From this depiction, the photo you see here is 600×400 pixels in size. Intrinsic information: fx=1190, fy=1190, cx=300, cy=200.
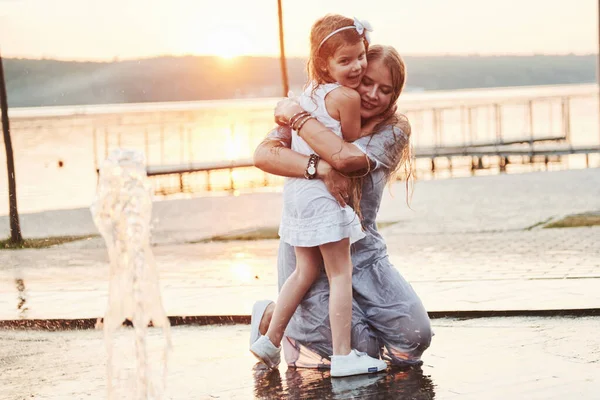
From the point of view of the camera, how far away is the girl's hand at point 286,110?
6324 millimetres

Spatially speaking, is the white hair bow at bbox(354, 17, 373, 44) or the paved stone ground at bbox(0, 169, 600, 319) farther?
the paved stone ground at bbox(0, 169, 600, 319)

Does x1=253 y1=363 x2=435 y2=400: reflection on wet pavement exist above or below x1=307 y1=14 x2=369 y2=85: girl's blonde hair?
below

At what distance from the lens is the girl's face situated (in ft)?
19.8

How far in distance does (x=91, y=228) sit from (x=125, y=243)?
34.7 ft

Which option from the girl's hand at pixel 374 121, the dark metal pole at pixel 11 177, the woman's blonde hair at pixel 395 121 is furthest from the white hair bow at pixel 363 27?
the dark metal pole at pixel 11 177

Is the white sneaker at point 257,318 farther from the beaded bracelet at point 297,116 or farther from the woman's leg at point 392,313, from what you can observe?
the beaded bracelet at point 297,116

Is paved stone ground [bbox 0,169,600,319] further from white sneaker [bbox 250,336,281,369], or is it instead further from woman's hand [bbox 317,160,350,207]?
woman's hand [bbox 317,160,350,207]

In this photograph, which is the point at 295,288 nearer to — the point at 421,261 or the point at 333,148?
the point at 333,148

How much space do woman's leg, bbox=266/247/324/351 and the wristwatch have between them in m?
0.39

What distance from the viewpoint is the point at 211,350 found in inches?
288

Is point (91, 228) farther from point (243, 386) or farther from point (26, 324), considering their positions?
point (243, 386)

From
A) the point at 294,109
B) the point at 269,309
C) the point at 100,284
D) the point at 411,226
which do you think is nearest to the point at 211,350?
the point at 269,309

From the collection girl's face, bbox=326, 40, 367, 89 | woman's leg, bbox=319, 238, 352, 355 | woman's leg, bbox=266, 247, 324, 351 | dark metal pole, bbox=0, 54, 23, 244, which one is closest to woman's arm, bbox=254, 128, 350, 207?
woman's leg, bbox=319, 238, 352, 355

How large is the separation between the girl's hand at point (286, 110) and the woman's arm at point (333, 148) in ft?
0.42
